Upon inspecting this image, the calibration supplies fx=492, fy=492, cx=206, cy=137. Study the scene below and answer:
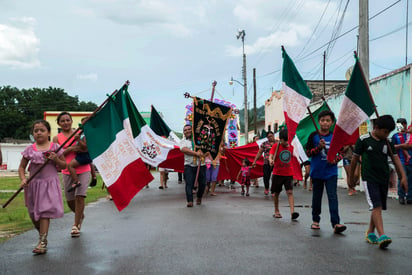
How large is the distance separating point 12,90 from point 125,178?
3432 inches

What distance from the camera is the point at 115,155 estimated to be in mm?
7270

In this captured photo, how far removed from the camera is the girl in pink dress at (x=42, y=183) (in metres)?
6.15

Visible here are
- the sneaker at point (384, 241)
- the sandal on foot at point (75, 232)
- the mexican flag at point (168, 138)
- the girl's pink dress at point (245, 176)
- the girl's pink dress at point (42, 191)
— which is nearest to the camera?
the sneaker at point (384, 241)

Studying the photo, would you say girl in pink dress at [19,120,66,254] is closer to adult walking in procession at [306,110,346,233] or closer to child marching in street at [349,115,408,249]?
adult walking in procession at [306,110,346,233]

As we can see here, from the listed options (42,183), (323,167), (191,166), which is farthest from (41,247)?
(191,166)

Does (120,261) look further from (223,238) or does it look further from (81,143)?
(81,143)

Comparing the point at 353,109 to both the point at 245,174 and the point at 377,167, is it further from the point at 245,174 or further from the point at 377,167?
the point at 245,174

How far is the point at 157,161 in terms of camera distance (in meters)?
16.1

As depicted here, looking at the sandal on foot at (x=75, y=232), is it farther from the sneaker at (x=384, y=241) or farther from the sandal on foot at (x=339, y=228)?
the sneaker at (x=384, y=241)

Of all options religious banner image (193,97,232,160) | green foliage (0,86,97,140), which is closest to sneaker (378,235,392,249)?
religious banner image (193,97,232,160)

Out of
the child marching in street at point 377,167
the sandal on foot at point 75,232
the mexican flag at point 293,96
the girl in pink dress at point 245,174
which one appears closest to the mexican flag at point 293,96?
the mexican flag at point 293,96

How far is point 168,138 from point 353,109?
10.6m

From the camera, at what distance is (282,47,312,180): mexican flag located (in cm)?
836

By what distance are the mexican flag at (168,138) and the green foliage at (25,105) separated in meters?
71.4
